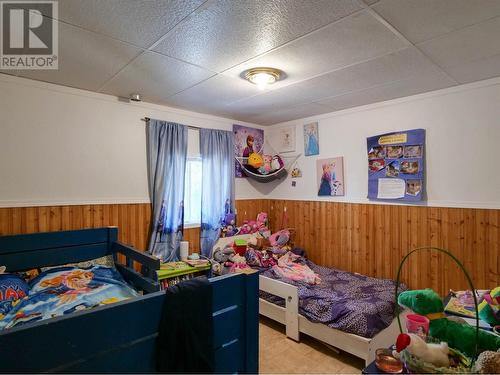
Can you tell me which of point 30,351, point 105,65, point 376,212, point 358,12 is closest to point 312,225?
point 376,212

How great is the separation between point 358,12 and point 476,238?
7.40 ft

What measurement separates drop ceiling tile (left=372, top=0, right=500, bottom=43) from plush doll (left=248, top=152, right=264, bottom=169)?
2476 millimetres

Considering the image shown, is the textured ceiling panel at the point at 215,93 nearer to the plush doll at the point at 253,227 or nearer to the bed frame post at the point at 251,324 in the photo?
the plush doll at the point at 253,227

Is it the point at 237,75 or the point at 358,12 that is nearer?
the point at 358,12

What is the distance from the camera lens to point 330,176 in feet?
11.9

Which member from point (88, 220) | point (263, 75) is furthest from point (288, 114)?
point (88, 220)

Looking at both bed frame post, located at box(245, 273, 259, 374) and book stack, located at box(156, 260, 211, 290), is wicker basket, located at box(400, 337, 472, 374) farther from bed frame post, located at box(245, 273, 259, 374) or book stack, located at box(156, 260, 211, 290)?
book stack, located at box(156, 260, 211, 290)

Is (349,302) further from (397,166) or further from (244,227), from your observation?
(244,227)

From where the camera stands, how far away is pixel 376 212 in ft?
10.5

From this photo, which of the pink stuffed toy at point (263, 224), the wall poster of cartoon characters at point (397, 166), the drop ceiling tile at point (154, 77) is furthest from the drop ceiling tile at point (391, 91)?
the pink stuffed toy at point (263, 224)

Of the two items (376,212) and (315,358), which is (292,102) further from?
(315,358)

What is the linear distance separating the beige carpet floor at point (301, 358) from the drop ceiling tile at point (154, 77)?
247 cm

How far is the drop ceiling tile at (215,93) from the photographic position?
102 inches

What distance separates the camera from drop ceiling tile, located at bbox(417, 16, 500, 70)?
1713 millimetres
